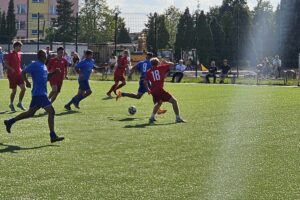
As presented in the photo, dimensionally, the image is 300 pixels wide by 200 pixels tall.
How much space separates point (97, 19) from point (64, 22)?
15842 mm

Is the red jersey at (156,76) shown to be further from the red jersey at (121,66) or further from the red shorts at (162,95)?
the red jersey at (121,66)

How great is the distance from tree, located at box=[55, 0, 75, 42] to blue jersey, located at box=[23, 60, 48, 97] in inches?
2561

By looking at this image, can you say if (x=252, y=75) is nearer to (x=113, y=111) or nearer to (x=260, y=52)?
(x=260, y=52)

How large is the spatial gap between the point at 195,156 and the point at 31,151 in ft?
8.56

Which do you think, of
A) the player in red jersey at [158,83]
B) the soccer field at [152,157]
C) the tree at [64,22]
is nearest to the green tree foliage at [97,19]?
the tree at [64,22]

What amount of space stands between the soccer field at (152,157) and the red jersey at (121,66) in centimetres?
764

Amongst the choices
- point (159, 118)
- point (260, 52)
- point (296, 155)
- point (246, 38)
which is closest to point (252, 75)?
point (246, 38)

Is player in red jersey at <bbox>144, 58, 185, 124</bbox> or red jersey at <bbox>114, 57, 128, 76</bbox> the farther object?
red jersey at <bbox>114, 57, 128, 76</bbox>

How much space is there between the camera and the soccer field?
8.11 metres

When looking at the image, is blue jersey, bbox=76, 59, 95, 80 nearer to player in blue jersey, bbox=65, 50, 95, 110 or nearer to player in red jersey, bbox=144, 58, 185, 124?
player in blue jersey, bbox=65, 50, 95, 110

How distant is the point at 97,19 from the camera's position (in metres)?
107

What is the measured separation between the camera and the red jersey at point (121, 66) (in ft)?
85.3

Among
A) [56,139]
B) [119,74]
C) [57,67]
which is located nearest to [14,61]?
[57,67]

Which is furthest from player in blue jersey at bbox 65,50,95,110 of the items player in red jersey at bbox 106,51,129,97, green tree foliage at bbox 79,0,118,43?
green tree foliage at bbox 79,0,118,43
